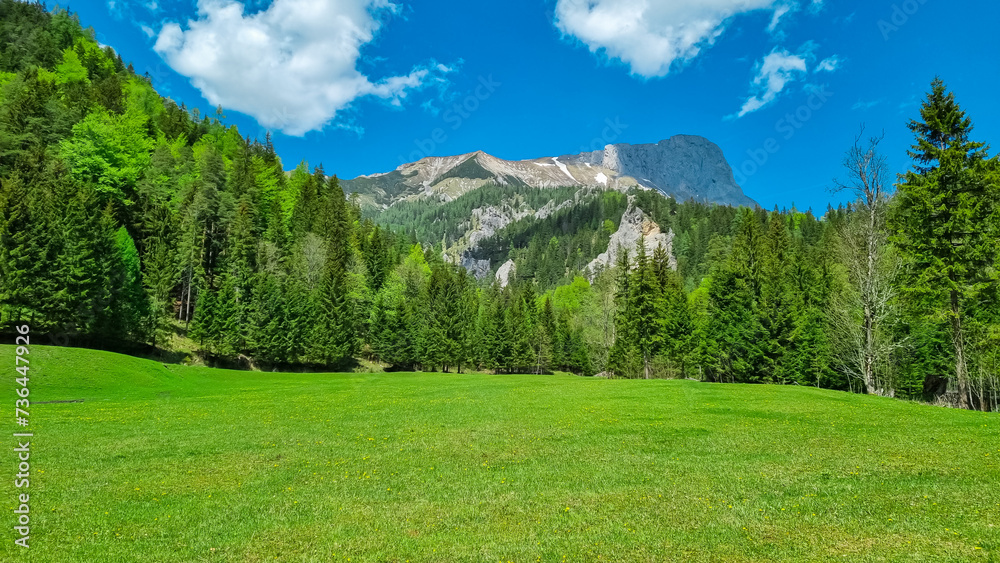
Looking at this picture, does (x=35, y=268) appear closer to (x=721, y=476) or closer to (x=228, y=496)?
(x=228, y=496)

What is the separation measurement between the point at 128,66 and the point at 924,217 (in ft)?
550

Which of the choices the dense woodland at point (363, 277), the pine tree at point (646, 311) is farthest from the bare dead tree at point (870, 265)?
the pine tree at point (646, 311)

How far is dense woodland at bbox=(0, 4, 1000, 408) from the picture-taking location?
28.8m

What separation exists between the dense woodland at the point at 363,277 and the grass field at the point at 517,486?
12.9 m

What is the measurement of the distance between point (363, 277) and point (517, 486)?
73482 millimetres

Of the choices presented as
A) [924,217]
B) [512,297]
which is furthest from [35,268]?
[512,297]

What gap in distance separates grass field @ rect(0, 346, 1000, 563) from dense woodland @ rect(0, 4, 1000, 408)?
1294 centimetres

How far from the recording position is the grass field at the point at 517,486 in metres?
8.14

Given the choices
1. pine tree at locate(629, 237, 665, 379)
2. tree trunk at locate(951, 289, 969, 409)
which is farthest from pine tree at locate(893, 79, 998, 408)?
pine tree at locate(629, 237, 665, 379)

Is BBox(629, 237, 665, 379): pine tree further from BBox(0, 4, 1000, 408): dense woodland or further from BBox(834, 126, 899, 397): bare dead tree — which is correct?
BBox(834, 126, 899, 397): bare dead tree

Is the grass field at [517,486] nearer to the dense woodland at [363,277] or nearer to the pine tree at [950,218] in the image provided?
the pine tree at [950,218]

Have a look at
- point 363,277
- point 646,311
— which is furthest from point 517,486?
point 363,277

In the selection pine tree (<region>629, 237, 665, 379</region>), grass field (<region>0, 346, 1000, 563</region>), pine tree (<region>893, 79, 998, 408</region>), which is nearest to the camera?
grass field (<region>0, 346, 1000, 563</region>)

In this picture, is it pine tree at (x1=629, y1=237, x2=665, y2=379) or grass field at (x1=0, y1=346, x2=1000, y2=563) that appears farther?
pine tree at (x1=629, y1=237, x2=665, y2=379)
